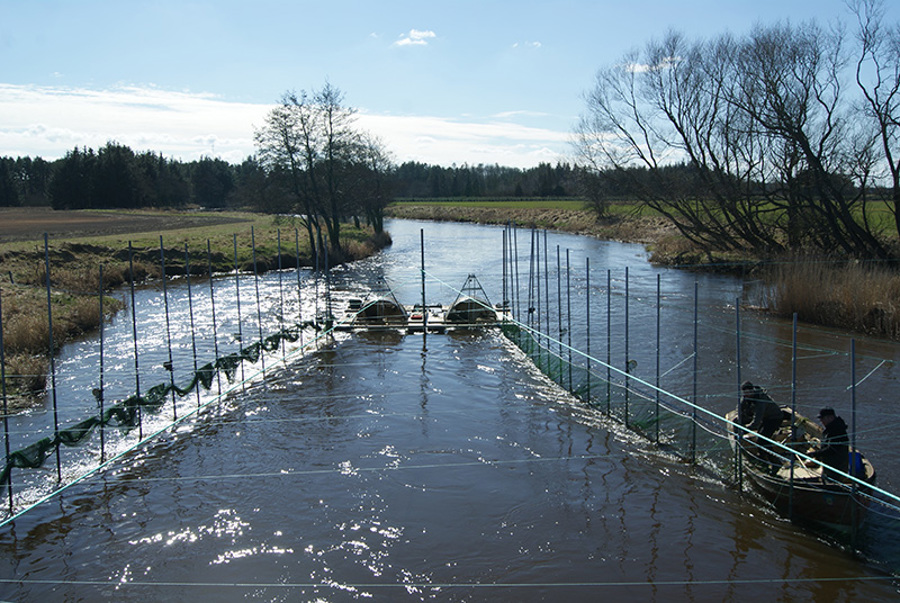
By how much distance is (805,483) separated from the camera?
376 inches

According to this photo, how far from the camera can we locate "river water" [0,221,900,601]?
884 centimetres

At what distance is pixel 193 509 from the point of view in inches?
426

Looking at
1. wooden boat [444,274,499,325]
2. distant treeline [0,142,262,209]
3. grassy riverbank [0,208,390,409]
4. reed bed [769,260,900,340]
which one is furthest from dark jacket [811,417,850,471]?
distant treeline [0,142,262,209]

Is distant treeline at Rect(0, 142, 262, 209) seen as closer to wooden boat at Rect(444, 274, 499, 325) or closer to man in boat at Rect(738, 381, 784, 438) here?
wooden boat at Rect(444, 274, 499, 325)

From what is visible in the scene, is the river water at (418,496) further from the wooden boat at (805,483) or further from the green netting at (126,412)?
the green netting at (126,412)

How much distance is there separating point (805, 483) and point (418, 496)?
5765 mm

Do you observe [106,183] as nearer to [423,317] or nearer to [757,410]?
[423,317]

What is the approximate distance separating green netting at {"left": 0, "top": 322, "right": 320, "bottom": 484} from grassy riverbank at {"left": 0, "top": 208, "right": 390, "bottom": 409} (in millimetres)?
2729

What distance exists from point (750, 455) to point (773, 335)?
1220cm

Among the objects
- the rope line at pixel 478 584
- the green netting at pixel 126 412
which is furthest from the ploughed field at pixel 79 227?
the rope line at pixel 478 584

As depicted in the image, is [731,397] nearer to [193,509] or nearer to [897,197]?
[193,509]

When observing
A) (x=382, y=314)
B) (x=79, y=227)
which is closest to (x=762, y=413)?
(x=382, y=314)

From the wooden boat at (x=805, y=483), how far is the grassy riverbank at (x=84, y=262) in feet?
37.5

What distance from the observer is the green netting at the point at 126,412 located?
1034 centimetres
